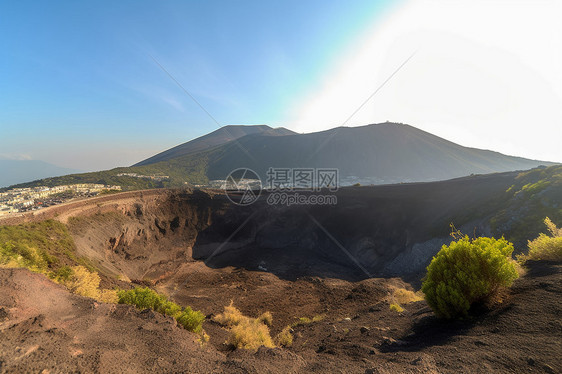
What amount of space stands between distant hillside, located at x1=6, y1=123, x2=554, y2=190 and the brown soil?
104 m

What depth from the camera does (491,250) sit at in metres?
7.00

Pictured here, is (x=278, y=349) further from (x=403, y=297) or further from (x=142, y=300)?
(x=403, y=297)

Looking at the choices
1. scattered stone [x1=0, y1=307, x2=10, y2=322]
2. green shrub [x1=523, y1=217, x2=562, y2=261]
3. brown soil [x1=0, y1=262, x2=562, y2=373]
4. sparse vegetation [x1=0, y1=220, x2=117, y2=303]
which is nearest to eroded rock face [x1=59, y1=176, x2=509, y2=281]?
sparse vegetation [x1=0, y1=220, x2=117, y2=303]

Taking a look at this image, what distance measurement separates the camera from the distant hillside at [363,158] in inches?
4850

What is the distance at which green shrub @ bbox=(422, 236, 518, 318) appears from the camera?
6828mm

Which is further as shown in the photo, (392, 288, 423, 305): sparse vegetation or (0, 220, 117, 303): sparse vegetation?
(392, 288, 423, 305): sparse vegetation

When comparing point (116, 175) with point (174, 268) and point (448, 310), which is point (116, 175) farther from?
point (448, 310)

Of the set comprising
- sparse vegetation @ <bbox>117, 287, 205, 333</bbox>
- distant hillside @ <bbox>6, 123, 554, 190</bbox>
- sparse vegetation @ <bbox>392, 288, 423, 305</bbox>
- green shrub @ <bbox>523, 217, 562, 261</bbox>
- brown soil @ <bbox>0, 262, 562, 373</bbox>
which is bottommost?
sparse vegetation @ <bbox>392, 288, 423, 305</bbox>

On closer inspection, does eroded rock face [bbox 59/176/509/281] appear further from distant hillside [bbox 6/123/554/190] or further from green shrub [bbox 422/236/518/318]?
distant hillside [bbox 6/123/554/190]

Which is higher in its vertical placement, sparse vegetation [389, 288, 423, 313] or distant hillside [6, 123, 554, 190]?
distant hillside [6, 123, 554, 190]

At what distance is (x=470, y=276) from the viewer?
705 cm

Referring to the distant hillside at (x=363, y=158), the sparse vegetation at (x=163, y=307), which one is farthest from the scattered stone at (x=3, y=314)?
the distant hillside at (x=363, y=158)

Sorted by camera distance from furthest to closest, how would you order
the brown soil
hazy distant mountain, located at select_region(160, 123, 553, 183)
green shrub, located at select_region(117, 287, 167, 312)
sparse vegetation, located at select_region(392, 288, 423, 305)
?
hazy distant mountain, located at select_region(160, 123, 553, 183)
sparse vegetation, located at select_region(392, 288, 423, 305)
green shrub, located at select_region(117, 287, 167, 312)
the brown soil

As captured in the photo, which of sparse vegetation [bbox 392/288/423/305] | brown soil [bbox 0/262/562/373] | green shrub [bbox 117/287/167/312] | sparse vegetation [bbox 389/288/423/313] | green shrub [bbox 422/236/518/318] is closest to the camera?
brown soil [bbox 0/262/562/373]
